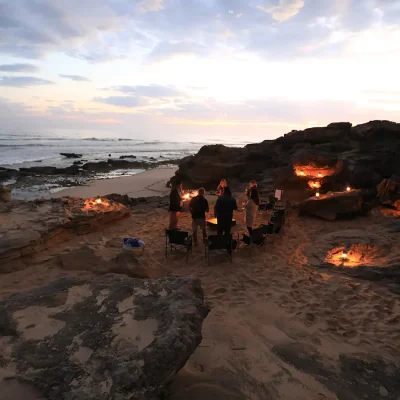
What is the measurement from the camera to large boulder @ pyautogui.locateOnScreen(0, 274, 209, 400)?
95.7 inches

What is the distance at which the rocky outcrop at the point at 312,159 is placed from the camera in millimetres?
14141

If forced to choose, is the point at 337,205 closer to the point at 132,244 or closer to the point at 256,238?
the point at 256,238

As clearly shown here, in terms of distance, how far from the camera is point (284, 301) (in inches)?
215

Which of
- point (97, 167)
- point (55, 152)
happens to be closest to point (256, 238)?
point (97, 167)

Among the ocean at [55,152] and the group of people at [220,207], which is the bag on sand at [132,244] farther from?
the ocean at [55,152]

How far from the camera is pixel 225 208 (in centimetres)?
765

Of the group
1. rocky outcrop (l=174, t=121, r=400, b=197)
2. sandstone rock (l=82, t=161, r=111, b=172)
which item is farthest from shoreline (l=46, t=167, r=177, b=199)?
sandstone rock (l=82, t=161, r=111, b=172)

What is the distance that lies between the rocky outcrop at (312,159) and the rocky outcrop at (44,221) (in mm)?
8500

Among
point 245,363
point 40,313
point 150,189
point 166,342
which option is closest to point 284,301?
point 245,363

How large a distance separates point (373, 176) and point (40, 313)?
14.4 metres

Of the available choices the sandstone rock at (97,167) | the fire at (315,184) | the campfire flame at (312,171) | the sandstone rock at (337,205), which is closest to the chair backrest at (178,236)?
the sandstone rock at (337,205)

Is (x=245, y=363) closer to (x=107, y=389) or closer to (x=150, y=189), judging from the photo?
(x=107, y=389)

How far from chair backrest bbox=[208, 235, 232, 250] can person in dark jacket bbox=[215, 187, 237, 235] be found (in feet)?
1.94

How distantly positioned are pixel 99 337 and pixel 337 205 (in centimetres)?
Answer: 1004
